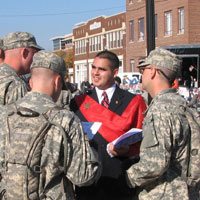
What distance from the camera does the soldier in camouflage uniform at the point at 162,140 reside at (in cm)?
367

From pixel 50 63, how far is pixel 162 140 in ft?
3.12

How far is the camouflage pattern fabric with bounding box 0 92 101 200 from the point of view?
3311 millimetres

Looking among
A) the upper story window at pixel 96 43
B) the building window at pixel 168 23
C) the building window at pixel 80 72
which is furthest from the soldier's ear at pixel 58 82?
the building window at pixel 80 72

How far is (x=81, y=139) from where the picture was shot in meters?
3.38

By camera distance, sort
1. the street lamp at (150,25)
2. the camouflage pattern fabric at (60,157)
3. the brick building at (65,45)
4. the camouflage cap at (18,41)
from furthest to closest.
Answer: the brick building at (65,45)
the street lamp at (150,25)
the camouflage cap at (18,41)
the camouflage pattern fabric at (60,157)

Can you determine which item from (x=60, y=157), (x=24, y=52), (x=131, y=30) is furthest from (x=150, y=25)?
(x=131, y=30)

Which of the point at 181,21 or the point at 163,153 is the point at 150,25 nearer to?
the point at 163,153

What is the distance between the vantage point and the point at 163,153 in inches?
144

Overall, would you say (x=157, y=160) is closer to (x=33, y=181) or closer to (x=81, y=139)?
(x=81, y=139)

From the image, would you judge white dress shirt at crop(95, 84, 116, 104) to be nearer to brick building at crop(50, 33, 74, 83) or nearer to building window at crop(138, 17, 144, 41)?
building window at crop(138, 17, 144, 41)

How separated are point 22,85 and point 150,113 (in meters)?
1.16

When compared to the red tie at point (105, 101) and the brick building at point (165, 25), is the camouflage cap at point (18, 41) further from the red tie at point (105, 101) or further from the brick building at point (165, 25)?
the brick building at point (165, 25)

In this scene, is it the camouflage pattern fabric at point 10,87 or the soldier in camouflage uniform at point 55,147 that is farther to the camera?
the camouflage pattern fabric at point 10,87

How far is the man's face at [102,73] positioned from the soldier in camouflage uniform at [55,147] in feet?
3.83
